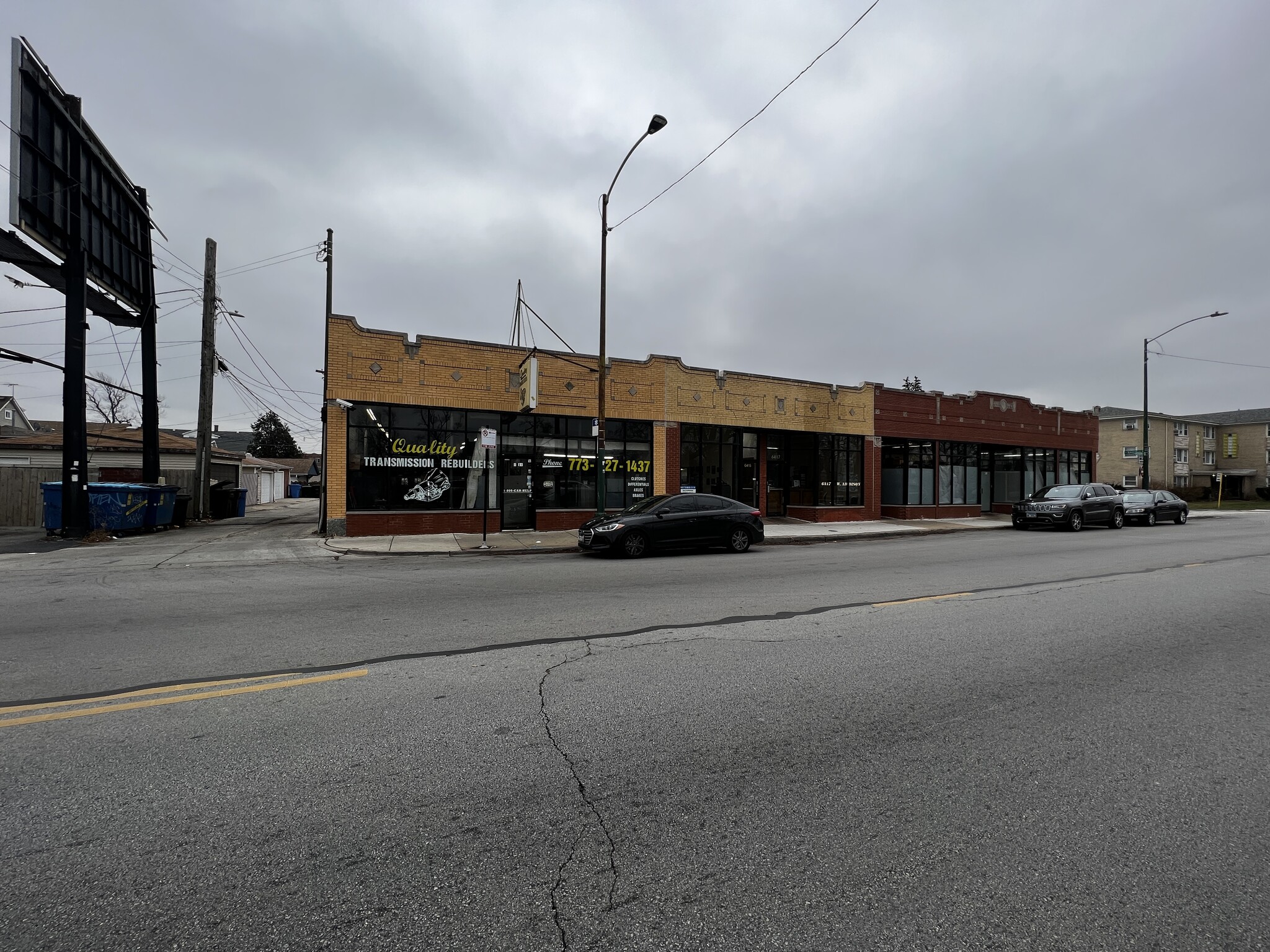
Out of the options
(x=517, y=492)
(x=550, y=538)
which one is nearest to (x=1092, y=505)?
(x=550, y=538)

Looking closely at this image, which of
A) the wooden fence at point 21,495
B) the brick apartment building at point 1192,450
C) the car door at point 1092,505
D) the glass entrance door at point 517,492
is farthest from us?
the brick apartment building at point 1192,450

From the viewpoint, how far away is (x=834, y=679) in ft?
16.2

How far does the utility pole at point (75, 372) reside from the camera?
16.2 metres

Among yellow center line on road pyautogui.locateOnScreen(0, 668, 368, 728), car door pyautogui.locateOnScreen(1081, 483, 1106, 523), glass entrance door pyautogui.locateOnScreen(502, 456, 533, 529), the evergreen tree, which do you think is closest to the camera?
yellow center line on road pyautogui.locateOnScreen(0, 668, 368, 728)

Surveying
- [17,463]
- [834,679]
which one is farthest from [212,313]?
[834,679]

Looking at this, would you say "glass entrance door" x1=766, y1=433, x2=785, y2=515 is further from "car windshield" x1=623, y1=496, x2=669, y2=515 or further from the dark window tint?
"car windshield" x1=623, y1=496, x2=669, y2=515

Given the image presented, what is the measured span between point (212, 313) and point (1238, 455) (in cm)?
8792

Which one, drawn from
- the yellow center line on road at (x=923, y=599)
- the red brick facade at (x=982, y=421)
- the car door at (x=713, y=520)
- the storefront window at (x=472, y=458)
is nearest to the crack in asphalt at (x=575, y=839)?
the yellow center line on road at (x=923, y=599)

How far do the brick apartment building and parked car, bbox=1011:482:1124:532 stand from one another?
4443 centimetres

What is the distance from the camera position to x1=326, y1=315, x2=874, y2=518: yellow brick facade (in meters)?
17.4

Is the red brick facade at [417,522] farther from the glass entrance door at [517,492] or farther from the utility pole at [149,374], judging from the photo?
the utility pole at [149,374]

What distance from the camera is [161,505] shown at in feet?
63.3

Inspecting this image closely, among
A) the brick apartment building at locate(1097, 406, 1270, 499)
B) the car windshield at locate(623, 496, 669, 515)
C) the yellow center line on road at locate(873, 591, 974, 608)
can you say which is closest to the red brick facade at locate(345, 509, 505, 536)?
the car windshield at locate(623, 496, 669, 515)

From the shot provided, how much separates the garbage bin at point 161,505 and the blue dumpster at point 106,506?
0.52 metres
